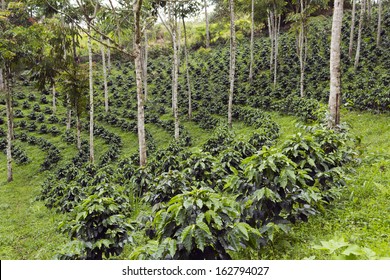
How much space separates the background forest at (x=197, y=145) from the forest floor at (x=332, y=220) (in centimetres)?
3

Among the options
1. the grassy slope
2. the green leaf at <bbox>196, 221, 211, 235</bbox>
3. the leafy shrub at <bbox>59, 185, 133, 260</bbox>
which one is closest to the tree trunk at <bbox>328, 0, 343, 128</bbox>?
the grassy slope

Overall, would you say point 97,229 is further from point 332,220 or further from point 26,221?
point 26,221

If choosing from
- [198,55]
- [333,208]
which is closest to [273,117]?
[333,208]

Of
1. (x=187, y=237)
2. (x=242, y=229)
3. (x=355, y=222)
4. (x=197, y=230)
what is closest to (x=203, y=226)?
(x=197, y=230)

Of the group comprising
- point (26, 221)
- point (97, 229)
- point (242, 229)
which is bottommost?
point (26, 221)

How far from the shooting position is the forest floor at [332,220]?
13.4 feet

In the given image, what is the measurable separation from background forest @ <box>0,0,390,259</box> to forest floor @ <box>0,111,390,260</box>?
31 mm

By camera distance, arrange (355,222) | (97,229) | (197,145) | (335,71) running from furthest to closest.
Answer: (197,145)
(335,71)
(355,222)
(97,229)

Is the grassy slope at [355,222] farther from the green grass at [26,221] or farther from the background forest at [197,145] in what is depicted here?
the green grass at [26,221]

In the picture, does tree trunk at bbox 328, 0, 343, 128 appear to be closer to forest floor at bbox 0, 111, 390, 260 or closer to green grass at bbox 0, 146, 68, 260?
forest floor at bbox 0, 111, 390, 260

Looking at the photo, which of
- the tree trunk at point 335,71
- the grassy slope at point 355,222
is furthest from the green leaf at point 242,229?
the tree trunk at point 335,71

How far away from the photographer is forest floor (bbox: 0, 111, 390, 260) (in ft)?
13.4

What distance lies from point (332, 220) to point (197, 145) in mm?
11727

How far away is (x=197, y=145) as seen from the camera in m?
16.3
